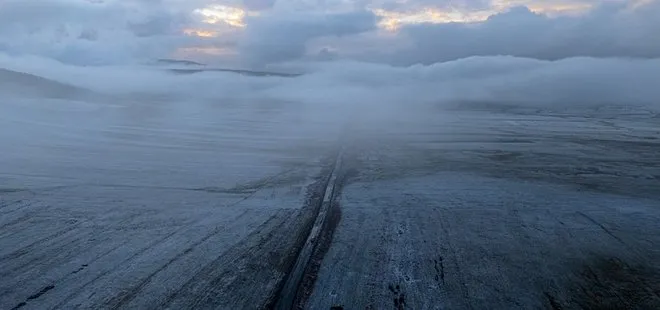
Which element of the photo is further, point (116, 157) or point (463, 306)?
point (116, 157)

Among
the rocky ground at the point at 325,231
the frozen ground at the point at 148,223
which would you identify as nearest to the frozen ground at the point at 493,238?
the rocky ground at the point at 325,231

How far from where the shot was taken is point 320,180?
14.2m

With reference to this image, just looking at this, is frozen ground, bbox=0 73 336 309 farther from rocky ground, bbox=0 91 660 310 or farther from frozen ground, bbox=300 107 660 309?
frozen ground, bbox=300 107 660 309

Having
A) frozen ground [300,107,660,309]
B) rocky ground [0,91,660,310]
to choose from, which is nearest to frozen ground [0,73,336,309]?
rocky ground [0,91,660,310]

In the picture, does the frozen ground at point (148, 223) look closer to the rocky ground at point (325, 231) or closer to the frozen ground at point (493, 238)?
the rocky ground at point (325, 231)

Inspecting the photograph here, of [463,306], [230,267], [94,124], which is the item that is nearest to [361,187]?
[230,267]

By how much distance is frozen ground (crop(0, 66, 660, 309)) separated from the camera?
6309 millimetres

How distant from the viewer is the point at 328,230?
902 centimetres

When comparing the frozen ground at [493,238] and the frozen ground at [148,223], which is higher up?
the frozen ground at [148,223]

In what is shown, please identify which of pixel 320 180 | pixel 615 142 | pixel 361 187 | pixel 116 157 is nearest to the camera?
pixel 361 187

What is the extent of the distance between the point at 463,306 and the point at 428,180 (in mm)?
8530

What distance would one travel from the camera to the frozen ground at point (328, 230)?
6309mm

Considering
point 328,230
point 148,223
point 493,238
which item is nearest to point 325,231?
point 328,230

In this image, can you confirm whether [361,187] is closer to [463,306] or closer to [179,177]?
[179,177]
